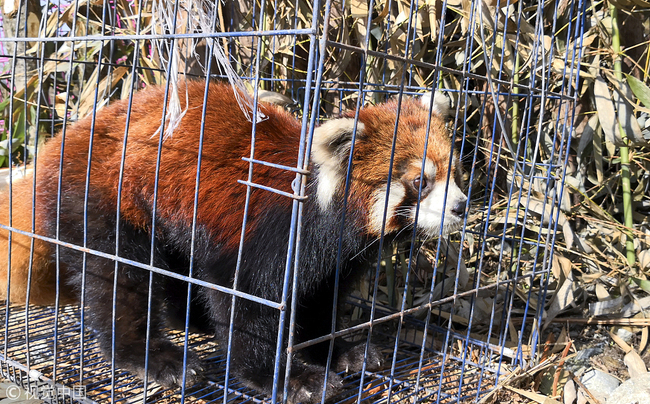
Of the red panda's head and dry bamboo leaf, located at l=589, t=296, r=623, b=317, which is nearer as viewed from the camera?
the red panda's head

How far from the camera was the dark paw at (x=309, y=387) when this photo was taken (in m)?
2.37

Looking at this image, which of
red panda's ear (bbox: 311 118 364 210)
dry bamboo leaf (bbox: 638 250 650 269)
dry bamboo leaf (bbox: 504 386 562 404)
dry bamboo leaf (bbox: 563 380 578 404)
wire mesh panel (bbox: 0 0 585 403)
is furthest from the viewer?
dry bamboo leaf (bbox: 638 250 650 269)

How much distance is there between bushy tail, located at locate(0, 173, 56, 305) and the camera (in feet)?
8.86

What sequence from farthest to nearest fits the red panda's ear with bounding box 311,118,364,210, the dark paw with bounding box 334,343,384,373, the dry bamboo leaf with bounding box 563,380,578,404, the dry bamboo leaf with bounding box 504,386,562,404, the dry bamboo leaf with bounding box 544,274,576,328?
the dry bamboo leaf with bounding box 544,274,576,328
the dark paw with bounding box 334,343,384,373
the dry bamboo leaf with bounding box 563,380,578,404
the dry bamboo leaf with bounding box 504,386,562,404
the red panda's ear with bounding box 311,118,364,210

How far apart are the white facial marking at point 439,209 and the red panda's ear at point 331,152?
0.39 meters

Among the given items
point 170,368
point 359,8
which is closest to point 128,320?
point 170,368

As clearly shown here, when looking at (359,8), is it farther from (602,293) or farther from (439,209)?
(602,293)

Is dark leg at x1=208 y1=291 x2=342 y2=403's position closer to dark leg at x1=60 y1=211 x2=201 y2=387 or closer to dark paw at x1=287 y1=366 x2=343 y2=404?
dark paw at x1=287 y1=366 x2=343 y2=404

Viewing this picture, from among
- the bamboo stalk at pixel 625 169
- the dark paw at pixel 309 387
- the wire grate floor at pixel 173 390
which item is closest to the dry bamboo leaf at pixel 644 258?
the bamboo stalk at pixel 625 169

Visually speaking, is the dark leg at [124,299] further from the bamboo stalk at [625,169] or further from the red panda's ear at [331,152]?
the bamboo stalk at [625,169]

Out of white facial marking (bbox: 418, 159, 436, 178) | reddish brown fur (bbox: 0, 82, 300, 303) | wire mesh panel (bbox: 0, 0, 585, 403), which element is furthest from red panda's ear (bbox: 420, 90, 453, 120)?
reddish brown fur (bbox: 0, 82, 300, 303)

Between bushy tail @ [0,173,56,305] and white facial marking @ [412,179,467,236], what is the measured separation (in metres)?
1.83

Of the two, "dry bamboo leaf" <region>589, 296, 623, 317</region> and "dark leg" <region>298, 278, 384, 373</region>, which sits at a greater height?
"dry bamboo leaf" <region>589, 296, 623, 317</region>

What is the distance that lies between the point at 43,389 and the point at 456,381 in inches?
73.6
